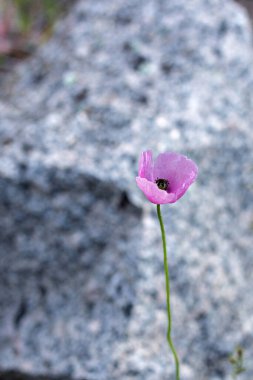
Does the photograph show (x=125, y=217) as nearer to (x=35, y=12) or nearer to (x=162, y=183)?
(x=162, y=183)

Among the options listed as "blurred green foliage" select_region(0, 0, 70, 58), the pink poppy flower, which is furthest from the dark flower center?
"blurred green foliage" select_region(0, 0, 70, 58)

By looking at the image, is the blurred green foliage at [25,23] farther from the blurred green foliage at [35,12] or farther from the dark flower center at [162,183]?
the dark flower center at [162,183]

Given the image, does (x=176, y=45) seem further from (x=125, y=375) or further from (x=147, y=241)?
(x=125, y=375)

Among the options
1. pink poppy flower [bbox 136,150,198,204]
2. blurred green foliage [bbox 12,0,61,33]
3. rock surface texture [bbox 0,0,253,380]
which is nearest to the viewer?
pink poppy flower [bbox 136,150,198,204]

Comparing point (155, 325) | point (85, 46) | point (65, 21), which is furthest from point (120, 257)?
point (65, 21)

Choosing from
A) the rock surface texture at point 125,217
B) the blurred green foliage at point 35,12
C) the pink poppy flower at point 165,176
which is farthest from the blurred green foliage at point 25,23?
the pink poppy flower at point 165,176

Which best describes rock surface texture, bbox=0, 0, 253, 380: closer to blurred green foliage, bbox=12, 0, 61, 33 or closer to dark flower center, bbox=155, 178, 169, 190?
dark flower center, bbox=155, 178, 169, 190

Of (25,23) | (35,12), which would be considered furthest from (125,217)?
(35,12)
